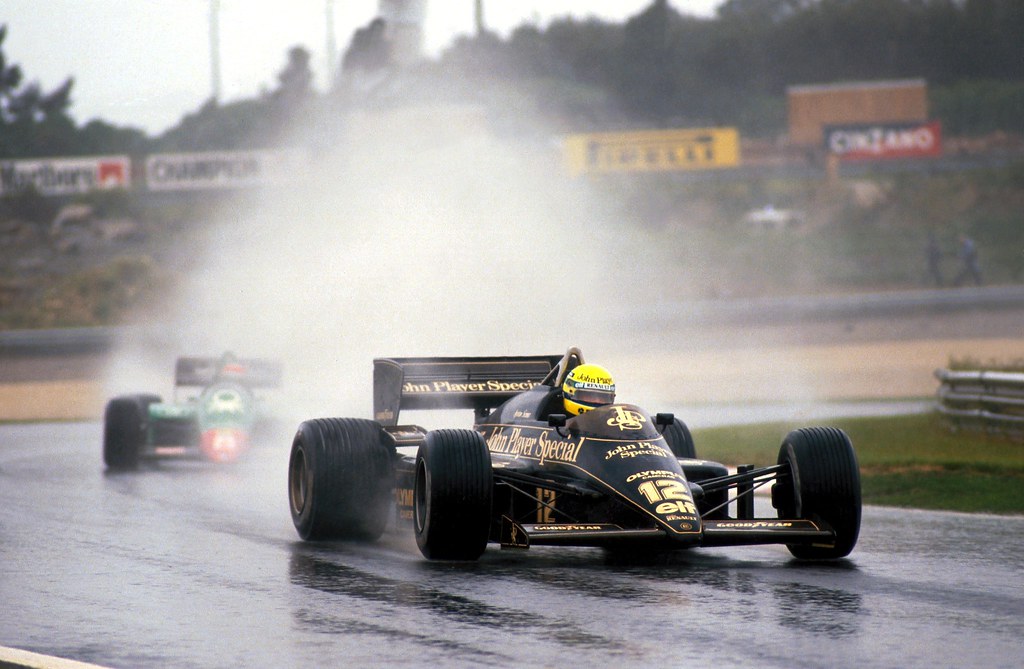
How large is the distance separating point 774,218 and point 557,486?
174 ft

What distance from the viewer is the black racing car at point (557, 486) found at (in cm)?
928

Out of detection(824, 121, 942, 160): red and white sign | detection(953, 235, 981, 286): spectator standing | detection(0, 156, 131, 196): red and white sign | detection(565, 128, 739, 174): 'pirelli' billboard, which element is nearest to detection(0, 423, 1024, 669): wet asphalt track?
detection(953, 235, 981, 286): spectator standing

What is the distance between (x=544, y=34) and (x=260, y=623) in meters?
103

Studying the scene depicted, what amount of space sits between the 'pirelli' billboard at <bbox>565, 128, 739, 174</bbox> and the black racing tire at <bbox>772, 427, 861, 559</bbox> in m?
53.1

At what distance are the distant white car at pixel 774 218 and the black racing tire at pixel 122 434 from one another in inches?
1791

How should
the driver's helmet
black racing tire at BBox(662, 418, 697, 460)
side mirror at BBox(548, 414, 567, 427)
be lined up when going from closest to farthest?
1. side mirror at BBox(548, 414, 567, 427)
2. the driver's helmet
3. black racing tire at BBox(662, 418, 697, 460)

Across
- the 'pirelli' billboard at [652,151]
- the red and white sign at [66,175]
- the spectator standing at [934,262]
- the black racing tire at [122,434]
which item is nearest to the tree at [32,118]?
the red and white sign at [66,175]

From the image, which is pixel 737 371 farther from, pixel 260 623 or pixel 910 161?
pixel 910 161

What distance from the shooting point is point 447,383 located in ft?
41.3

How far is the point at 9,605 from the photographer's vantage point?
8.45 metres

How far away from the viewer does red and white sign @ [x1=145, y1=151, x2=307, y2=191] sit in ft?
191

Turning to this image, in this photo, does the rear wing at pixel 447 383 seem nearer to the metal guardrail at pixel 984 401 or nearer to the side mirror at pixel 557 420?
the side mirror at pixel 557 420

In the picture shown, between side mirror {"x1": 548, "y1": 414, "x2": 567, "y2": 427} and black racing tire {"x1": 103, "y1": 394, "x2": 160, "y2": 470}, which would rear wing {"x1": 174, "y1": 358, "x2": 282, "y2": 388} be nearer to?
black racing tire {"x1": 103, "y1": 394, "x2": 160, "y2": 470}

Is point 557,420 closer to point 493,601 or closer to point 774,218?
point 493,601
